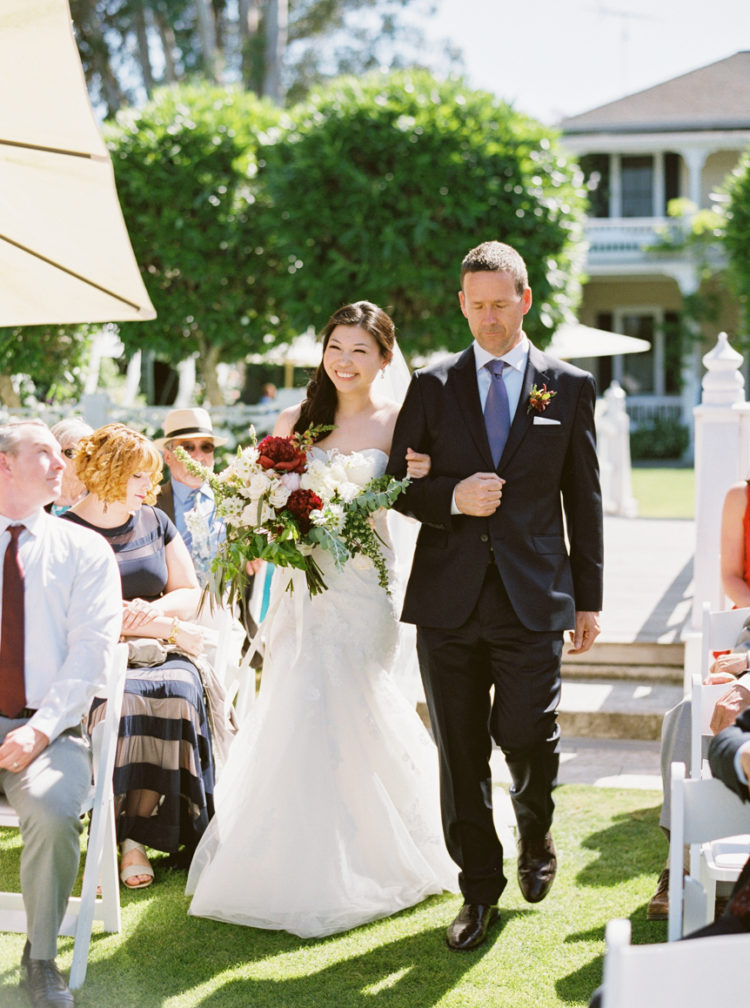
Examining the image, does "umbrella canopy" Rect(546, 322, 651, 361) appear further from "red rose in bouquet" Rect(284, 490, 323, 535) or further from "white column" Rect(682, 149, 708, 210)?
"white column" Rect(682, 149, 708, 210)

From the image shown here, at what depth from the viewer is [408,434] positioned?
4.11m

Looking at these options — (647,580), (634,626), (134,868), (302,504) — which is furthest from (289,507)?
(647,580)

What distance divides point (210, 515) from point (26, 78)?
2.53 meters

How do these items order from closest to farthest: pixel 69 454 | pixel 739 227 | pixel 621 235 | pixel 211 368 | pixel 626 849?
1. pixel 626 849
2. pixel 69 454
3. pixel 211 368
4. pixel 739 227
5. pixel 621 235

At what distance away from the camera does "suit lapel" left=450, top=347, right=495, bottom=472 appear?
157 inches

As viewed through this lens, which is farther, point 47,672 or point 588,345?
point 588,345

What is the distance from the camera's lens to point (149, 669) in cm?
479

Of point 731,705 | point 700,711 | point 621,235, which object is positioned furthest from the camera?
point 621,235

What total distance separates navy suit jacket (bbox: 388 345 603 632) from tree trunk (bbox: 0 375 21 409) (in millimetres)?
9432

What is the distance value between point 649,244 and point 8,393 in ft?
56.4

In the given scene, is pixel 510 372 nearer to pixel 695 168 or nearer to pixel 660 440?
pixel 660 440

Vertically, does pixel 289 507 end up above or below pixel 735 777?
above

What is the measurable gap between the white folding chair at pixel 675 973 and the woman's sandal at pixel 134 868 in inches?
124

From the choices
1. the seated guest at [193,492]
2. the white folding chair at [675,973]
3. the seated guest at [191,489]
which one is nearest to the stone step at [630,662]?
the seated guest at [193,492]
